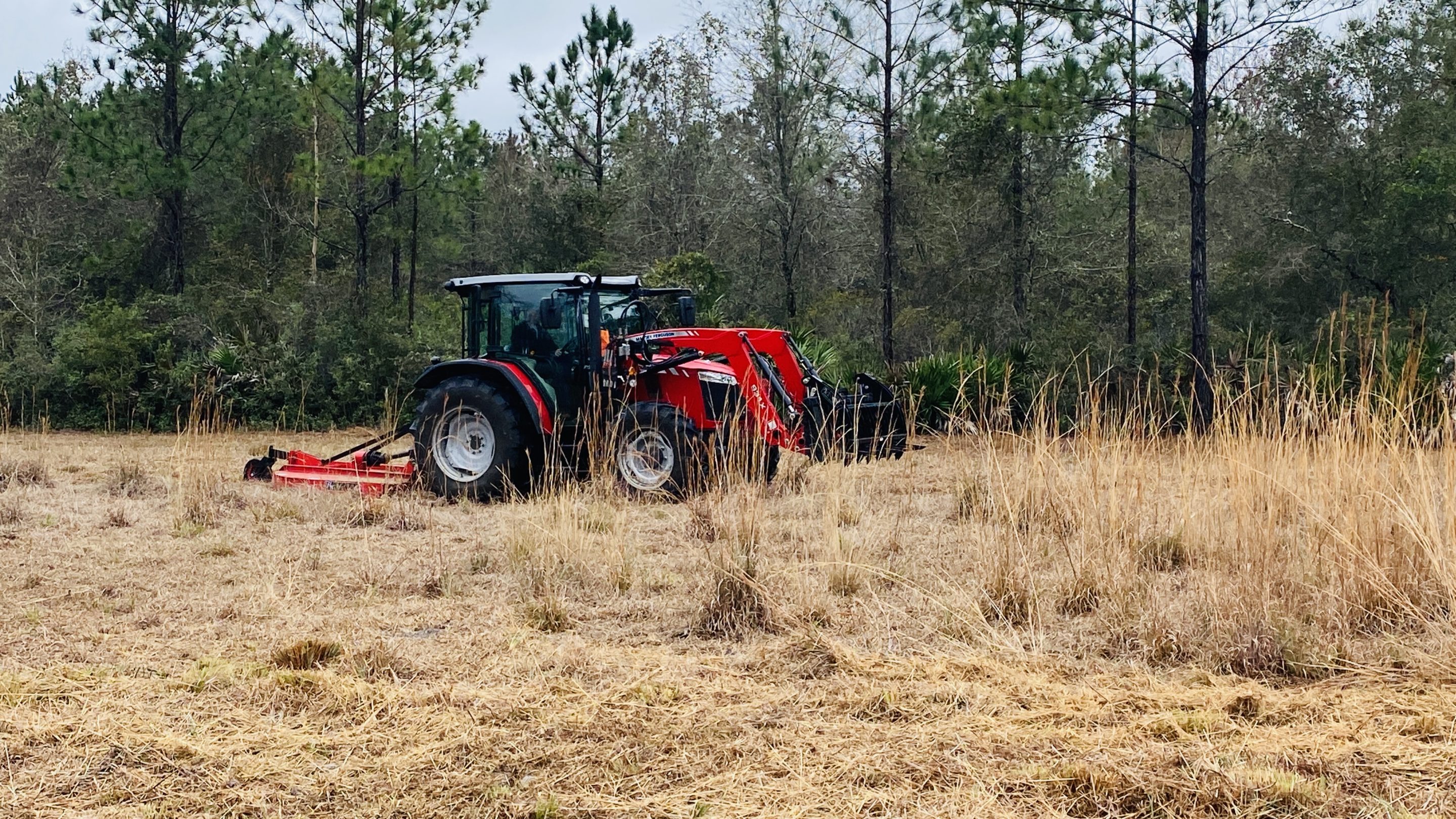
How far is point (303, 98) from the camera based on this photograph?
17.7 metres

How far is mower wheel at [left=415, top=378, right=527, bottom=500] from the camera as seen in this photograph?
28.5ft

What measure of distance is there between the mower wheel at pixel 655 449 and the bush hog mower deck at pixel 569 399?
11 mm

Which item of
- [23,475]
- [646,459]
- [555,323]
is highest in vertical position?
[555,323]

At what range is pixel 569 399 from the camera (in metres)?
8.82

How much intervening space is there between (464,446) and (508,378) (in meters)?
0.81

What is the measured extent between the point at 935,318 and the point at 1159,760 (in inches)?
762

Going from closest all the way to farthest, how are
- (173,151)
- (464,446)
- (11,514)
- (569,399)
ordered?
(11,514)
(569,399)
(464,446)
(173,151)

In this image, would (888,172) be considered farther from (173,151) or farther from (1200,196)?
(173,151)

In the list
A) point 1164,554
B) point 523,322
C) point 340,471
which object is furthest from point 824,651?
point 340,471

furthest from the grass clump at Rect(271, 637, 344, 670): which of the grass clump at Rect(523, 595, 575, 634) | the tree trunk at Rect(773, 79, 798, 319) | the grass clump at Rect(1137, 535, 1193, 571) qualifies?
the tree trunk at Rect(773, 79, 798, 319)

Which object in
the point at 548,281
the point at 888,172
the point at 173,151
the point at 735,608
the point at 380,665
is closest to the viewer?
the point at 380,665

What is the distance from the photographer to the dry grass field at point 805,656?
9.85 ft

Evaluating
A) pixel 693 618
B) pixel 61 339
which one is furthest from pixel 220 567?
pixel 61 339

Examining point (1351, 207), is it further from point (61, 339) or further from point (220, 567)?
point (61, 339)
